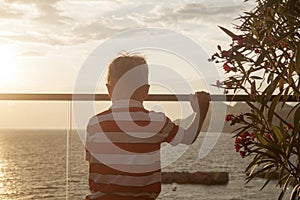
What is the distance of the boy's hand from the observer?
240 centimetres

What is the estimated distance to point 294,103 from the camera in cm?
244

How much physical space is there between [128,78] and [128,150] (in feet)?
0.91

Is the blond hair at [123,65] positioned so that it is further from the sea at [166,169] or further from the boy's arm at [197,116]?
the sea at [166,169]

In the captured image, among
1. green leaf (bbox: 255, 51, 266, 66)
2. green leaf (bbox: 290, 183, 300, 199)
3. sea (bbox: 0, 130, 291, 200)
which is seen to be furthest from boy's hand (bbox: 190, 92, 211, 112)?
sea (bbox: 0, 130, 291, 200)

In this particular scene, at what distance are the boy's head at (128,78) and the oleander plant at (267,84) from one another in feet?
0.94

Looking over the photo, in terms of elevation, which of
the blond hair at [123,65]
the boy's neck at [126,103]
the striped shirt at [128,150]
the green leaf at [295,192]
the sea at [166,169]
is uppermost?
the blond hair at [123,65]

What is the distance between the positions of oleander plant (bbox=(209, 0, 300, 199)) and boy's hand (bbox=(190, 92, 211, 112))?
0.14 m

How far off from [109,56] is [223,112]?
0.54 m

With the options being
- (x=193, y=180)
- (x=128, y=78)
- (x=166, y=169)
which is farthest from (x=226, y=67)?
(x=193, y=180)

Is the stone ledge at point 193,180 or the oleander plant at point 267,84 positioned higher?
the oleander plant at point 267,84

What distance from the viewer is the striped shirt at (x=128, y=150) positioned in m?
2.38

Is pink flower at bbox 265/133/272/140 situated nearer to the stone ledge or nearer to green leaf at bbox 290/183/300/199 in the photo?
green leaf at bbox 290/183/300/199

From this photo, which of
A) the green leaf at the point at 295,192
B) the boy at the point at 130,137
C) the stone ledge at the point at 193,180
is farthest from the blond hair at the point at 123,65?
the stone ledge at the point at 193,180

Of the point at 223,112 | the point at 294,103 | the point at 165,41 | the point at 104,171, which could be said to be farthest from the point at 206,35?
the point at 104,171
